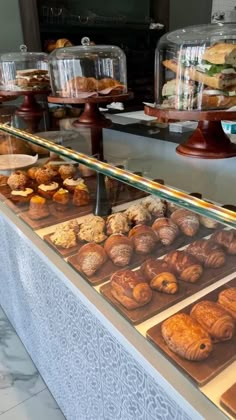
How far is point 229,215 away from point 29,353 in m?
0.91

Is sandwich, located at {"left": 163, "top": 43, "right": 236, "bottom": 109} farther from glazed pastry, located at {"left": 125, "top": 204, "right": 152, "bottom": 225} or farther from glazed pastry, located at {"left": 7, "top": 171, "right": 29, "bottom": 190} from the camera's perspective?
glazed pastry, located at {"left": 7, "top": 171, "right": 29, "bottom": 190}

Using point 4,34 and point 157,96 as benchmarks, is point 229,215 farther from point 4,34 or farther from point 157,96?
point 4,34

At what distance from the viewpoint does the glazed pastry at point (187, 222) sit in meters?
0.74

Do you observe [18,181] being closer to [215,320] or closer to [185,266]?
[185,266]

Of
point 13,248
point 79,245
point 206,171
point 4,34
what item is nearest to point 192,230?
point 206,171

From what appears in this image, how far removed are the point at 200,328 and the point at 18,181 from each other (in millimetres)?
758

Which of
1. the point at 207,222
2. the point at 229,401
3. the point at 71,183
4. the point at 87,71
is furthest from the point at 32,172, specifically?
the point at 229,401

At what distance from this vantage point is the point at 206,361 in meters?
0.48

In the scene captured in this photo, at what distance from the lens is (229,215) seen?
51 cm

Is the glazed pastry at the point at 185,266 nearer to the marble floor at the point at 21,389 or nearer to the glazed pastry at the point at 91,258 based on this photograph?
the glazed pastry at the point at 91,258

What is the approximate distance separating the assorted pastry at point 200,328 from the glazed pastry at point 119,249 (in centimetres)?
18

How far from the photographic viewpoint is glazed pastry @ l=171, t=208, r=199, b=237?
740 millimetres

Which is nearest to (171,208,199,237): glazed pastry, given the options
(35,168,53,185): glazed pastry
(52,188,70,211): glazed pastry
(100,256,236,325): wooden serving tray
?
(100,256,236,325): wooden serving tray

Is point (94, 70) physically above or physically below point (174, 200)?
above
